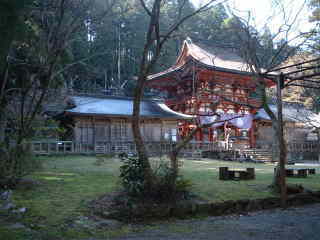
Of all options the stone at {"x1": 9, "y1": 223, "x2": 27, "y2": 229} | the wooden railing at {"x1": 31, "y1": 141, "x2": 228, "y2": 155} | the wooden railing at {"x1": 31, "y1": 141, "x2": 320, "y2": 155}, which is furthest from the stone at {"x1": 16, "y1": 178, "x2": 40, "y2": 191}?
the wooden railing at {"x1": 31, "y1": 141, "x2": 228, "y2": 155}

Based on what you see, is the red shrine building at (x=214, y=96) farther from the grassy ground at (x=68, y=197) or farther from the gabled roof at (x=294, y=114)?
the grassy ground at (x=68, y=197)

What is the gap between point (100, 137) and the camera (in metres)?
25.1

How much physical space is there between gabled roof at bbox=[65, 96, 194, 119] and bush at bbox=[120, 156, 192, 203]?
16.6 m

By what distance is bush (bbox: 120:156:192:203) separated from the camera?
6.91 metres

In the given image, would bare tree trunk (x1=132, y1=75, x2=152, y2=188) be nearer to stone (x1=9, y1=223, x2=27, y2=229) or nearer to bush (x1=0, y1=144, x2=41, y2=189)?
stone (x1=9, y1=223, x2=27, y2=229)

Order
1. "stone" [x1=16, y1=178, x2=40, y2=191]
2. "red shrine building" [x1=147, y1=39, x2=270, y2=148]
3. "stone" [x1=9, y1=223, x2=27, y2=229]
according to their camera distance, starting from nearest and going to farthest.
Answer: "stone" [x1=9, y1=223, x2=27, y2=229]
"stone" [x1=16, y1=178, x2=40, y2=191]
"red shrine building" [x1=147, y1=39, x2=270, y2=148]

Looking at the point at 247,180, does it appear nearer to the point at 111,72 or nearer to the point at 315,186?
the point at 315,186

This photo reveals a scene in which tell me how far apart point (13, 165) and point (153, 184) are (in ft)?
11.0

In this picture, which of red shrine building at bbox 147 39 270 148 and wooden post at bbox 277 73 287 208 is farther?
red shrine building at bbox 147 39 270 148

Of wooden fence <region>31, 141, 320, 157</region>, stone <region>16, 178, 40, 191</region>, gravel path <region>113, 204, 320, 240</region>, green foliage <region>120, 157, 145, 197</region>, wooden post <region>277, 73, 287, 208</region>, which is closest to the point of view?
gravel path <region>113, 204, 320, 240</region>

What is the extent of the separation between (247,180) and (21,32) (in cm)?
832

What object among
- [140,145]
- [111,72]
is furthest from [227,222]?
[111,72]

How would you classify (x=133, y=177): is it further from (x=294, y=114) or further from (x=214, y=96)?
(x=294, y=114)

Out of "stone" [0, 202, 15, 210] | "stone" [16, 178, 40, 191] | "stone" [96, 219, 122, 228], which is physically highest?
"stone" [16, 178, 40, 191]
